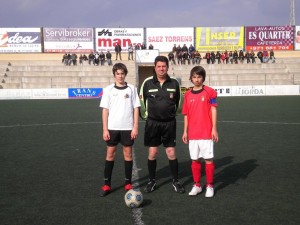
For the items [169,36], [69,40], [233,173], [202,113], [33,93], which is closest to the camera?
[202,113]

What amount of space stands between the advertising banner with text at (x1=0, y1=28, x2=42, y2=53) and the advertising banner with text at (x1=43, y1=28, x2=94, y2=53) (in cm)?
106

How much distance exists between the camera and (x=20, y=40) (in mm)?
39156

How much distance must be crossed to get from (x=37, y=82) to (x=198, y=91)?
3121cm

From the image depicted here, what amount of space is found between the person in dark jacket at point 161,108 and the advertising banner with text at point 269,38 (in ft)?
121

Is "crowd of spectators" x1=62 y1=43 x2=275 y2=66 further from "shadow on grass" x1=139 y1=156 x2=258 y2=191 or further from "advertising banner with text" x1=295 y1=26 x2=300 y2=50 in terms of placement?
"shadow on grass" x1=139 y1=156 x2=258 y2=191

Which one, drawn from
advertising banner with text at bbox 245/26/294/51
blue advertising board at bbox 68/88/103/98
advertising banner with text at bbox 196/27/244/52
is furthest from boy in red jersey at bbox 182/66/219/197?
advertising banner with text at bbox 245/26/294/51

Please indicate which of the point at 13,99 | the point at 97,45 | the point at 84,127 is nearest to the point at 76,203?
the point at 84,127

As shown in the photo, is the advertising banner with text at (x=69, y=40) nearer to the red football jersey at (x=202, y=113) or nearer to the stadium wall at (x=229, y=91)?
the stadium wall at (x=229, y=91)

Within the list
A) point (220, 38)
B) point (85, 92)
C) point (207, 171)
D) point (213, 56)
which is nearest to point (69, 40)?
point (85, 92)

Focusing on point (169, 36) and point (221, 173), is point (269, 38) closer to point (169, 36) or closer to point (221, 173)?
point (169, 36)

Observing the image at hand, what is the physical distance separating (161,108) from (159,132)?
36 cm

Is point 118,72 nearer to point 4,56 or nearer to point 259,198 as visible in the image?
point 259,198

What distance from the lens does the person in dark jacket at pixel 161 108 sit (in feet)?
17.0

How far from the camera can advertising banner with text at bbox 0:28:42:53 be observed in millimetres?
38906
